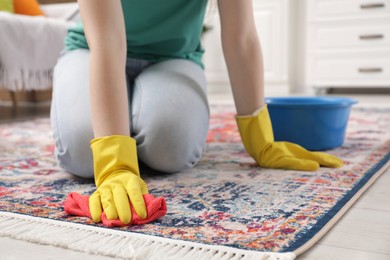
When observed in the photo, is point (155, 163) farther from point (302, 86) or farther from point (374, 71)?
point (302, 86)

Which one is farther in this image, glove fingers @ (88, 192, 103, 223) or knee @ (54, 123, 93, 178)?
knee @ (54, 123, 93, 178)

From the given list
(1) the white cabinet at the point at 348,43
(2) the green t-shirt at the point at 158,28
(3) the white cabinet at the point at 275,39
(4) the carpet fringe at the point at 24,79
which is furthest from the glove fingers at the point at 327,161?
(3) the white cabinet at the point at 275,39

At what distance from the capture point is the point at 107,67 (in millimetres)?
897

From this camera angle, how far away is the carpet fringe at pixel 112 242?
64 cm

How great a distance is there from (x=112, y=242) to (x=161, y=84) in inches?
21.1

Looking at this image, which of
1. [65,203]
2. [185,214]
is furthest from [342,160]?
[65,203]

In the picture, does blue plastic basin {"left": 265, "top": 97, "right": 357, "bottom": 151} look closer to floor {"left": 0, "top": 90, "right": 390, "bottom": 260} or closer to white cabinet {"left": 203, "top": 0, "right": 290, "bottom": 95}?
floor {"left": 0, "top": 90, "right": 390, "bottom": 260}

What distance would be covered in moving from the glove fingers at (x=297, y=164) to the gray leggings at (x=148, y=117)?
0.62 feet

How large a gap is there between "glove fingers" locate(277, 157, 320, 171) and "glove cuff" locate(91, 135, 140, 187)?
40 cm

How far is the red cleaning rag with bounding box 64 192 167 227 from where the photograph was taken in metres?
0.77

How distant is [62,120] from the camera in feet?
3.68

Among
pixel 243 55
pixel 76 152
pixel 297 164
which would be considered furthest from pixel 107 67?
pixel 297 164

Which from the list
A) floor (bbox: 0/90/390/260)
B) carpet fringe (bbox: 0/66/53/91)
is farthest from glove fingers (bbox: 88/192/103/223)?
carpet fringe (bbox: 0/66/53/91)

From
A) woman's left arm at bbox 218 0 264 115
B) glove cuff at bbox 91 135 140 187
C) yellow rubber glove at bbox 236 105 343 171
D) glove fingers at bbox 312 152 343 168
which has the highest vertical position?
woman's left arm at bbox 218 0 264 115
